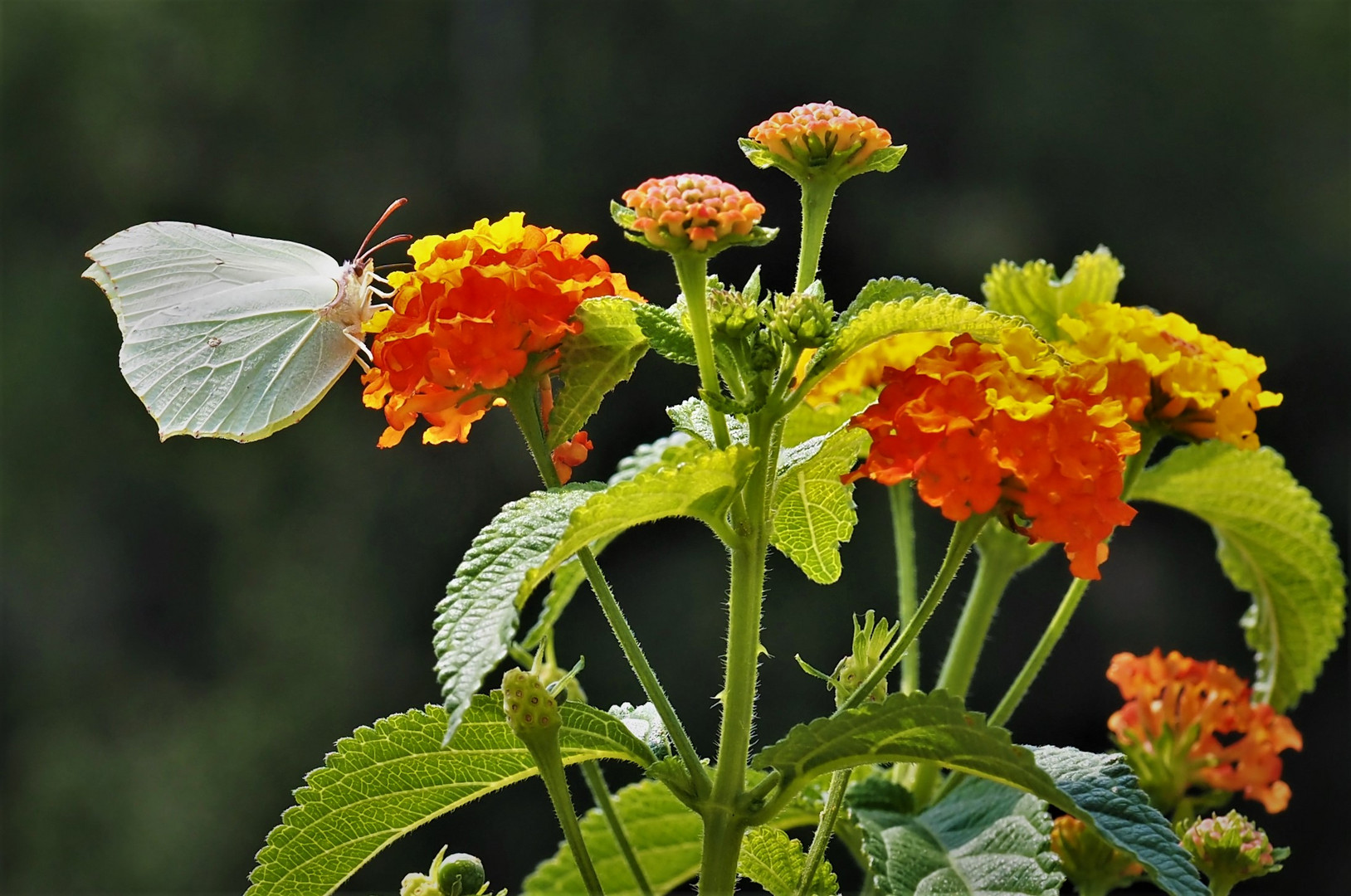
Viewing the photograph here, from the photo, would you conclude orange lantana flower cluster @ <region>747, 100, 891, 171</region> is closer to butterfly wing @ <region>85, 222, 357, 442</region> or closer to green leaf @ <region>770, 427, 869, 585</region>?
green leaf @ <region>770, 427, 869, 585</region>

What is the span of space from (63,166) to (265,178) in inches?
24.2

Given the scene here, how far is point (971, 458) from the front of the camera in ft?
1.49

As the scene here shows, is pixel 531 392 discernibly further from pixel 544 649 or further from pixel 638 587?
pixel 638 587

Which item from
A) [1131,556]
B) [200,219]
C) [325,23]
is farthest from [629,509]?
[325,23]

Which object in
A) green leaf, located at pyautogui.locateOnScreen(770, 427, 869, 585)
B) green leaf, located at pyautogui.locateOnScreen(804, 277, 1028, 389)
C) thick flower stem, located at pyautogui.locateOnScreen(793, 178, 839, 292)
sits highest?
thick flower stem, located at pyautogui.locateOnScreen(793, 178, 839, 292)

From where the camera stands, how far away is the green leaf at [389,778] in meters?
0.48

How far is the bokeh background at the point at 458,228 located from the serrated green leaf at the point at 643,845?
2.33m

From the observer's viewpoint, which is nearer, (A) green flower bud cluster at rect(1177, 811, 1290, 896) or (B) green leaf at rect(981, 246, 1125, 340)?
(A) green flower bud cluster at rect(1177, 811, 1290, 896)

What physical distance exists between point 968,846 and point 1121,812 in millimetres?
97

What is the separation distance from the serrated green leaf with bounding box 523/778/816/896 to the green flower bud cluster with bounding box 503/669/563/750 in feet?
0.56

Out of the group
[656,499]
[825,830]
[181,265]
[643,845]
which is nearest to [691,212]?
[656,499]

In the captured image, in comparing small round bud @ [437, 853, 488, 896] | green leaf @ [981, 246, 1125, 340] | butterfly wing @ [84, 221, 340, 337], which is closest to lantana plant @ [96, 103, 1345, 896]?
small round bud @ [437, 853, 488, 896]

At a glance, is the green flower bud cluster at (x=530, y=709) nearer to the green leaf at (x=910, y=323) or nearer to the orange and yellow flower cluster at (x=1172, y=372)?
the green leaf at (x=910, y=323)

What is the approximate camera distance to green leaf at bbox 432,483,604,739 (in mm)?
381
